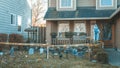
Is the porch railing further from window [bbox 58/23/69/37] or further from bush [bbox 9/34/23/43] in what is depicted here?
bush [bbox 9/34/23/43]

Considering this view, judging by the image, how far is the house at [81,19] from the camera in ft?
74.1

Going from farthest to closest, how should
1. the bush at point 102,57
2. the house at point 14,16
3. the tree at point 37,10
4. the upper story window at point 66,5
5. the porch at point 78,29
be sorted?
the tree at point 37,10
the upper story window at point 66,5
the porch at point 78,29
the house at point 14,16
the bush at point 102,57

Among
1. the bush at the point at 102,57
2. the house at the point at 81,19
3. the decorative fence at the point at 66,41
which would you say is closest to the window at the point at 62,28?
the house at the point at 81,19

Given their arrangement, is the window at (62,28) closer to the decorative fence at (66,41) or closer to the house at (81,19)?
the house at (81,19)

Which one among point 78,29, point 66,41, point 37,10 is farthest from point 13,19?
point 37,10

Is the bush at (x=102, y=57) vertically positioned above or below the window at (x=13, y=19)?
below

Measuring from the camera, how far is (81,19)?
22.3m

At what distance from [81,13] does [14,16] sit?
6.42 m

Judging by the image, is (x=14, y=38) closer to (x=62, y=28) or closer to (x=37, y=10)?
(x=62, y=28)

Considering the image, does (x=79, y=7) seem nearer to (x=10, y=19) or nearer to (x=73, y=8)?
(x=73, y=8)

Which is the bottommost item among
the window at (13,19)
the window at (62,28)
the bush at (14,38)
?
the bush at (14,38)

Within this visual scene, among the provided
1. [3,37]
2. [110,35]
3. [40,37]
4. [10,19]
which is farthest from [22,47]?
[110,35]

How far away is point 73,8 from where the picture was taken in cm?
2328

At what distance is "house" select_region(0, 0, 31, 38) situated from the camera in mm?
20359
